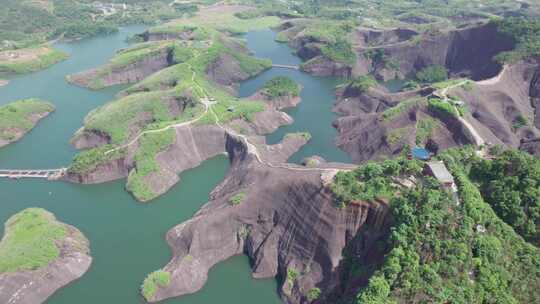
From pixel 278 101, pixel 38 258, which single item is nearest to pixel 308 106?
pixel 278 101

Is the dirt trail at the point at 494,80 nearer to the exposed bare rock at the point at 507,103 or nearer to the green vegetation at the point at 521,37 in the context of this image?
the exposed bare rock at the point at 507,103

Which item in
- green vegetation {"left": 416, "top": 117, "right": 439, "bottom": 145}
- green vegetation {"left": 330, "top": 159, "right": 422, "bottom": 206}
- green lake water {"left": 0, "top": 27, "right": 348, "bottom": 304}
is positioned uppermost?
green vegetation {"left": 330, "top": 159, "right": 422, "bottom": 206}

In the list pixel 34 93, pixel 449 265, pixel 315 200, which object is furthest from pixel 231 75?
pixel 449 265

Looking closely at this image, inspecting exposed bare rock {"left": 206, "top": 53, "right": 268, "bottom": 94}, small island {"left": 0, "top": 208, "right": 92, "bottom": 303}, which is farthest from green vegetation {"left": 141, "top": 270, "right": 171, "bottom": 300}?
exposed bare rock {"left": 206, "top": 53, "right": 268, "bottom": 94}

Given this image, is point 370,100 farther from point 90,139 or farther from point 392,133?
point 90,139

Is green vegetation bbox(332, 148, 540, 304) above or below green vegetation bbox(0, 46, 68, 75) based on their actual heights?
above

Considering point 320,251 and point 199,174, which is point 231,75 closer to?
point 199,174

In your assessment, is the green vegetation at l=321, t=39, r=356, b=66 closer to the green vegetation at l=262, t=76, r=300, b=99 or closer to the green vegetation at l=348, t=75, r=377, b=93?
the green vegetation at l=348, t=75, r=377, b=93
